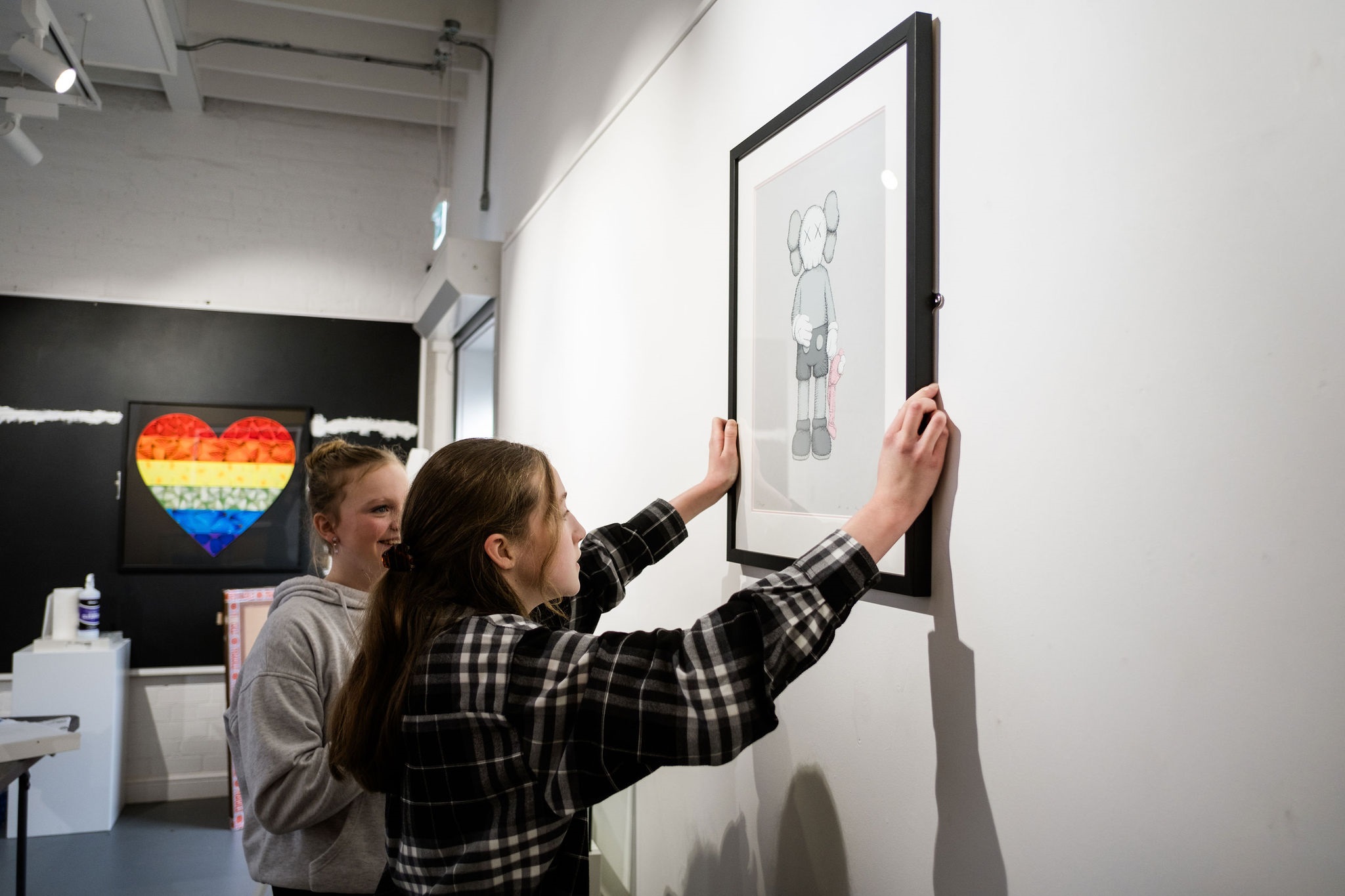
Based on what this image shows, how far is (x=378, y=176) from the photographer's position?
5406mm

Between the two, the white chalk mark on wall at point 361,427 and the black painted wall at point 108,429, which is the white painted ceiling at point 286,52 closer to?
the black painted wall at point 108,429

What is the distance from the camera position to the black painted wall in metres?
4.74

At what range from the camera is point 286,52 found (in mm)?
4719

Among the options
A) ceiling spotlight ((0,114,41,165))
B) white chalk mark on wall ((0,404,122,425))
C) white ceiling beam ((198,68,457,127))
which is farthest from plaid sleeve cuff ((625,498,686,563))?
white chalk mark on wall ((0,404,122,425))

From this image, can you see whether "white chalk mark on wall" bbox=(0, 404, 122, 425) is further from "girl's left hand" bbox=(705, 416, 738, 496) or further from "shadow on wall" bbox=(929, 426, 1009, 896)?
"shadow on wall" bbox=(929, 426, 1009, 896)

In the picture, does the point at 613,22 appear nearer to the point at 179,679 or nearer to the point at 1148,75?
the point at 1148,75

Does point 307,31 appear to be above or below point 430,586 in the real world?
above

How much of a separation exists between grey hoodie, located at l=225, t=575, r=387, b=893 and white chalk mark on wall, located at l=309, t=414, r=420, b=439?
3.83m

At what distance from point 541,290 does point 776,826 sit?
2.01m

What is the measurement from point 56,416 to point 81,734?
5.33 ft

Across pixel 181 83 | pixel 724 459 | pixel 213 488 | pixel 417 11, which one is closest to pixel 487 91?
pixel 417 11

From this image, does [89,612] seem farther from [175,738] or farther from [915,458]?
[915,458]

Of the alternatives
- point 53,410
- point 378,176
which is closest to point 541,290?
point 378,176

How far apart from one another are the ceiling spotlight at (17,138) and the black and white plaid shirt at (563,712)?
371 centimetres
